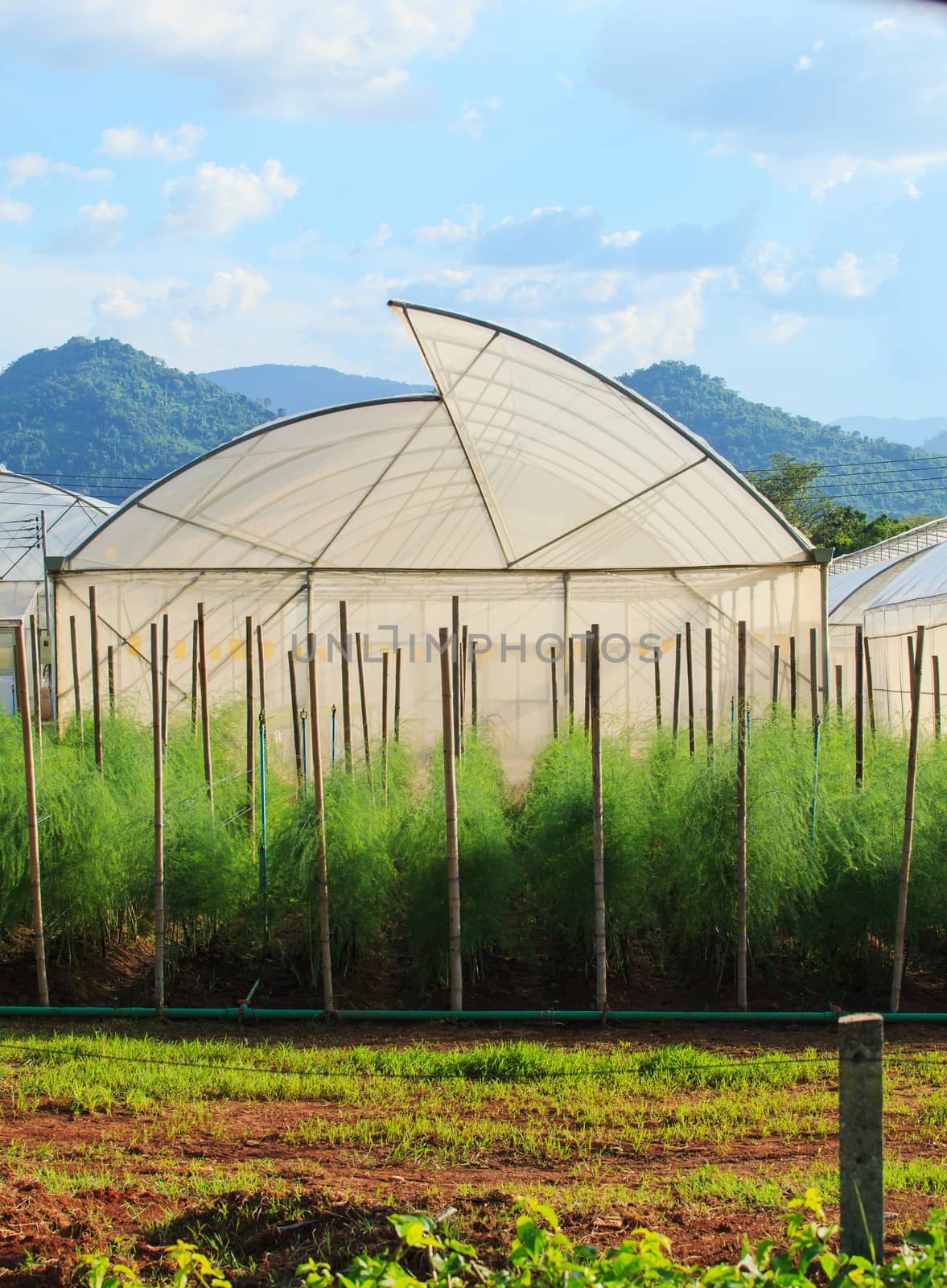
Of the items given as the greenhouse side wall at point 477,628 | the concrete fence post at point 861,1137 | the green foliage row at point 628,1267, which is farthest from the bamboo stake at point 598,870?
the greenhouse side wall at point 477,628

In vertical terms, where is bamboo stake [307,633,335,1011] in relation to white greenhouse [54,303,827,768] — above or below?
below

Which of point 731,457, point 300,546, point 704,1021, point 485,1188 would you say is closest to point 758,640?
point 300,546

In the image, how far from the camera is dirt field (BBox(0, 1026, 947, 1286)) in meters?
3.39

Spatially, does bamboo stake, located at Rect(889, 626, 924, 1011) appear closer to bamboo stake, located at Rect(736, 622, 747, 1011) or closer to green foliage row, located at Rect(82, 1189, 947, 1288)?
bamboo stake, located at Rect(736, 622, 747, 1011)

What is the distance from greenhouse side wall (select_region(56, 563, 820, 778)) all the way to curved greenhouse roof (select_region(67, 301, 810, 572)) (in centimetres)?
21

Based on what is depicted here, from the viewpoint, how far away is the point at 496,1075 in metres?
5.54

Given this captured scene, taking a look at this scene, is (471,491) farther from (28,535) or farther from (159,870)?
(28,535)

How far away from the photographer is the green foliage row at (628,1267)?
2580 millimetres

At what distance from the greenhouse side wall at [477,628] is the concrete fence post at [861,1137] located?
9.09 meters

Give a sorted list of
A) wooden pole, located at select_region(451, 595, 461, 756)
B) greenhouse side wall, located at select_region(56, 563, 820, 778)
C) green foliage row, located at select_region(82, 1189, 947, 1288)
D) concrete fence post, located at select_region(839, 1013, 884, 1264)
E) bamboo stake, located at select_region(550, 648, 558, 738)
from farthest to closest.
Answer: greenhouse side wall, located at select_region(56, 563, 820, 778) < bamboo stake, located at select_region(550, 648, 558, 738) < wooden pole, located at select_region(451, 595, 461, 756) < concrete fence post, located at select_region(839, 1013, 884, 1264) < green foliage row, located at select_region(82, 1189, 947, 1288)

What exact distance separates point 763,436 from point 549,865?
95375 millimetres

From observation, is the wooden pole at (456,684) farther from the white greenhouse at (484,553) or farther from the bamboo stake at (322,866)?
the white greenhouse at (484,553)

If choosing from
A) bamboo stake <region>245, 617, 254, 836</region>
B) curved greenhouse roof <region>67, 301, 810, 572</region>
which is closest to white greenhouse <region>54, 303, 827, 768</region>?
curved greenhouse roof <region>67, 301, 810, 572</region>

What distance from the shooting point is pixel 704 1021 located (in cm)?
669
